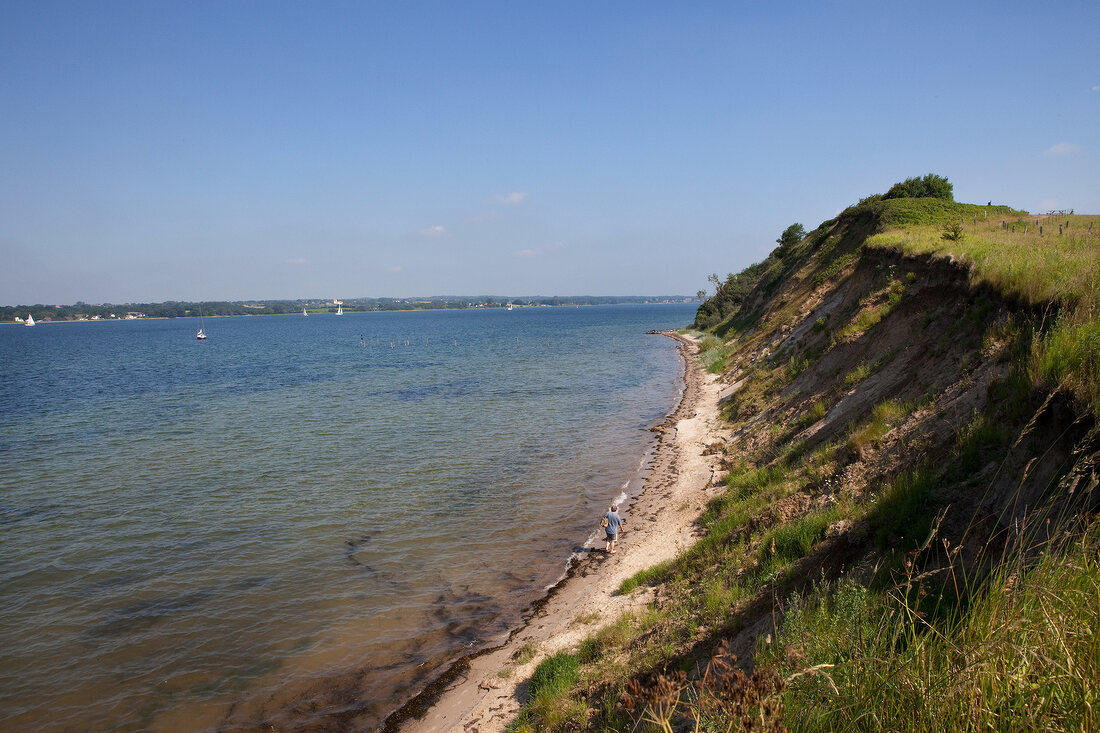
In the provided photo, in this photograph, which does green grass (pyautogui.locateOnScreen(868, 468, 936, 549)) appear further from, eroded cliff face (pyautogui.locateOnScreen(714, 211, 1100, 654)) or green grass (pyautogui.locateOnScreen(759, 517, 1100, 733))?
green grass (pyautogui.locateOnScreen(759, 517, 1100, 733))

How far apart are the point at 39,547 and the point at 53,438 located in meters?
18.2

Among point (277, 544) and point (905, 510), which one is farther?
Answer: point (277, 544)

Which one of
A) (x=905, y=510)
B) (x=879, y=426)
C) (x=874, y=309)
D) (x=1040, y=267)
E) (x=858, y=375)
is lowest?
(x=905, y=510)

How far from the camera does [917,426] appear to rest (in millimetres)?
10875

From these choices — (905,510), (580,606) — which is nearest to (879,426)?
(905,510)

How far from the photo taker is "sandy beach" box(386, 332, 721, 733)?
967 centimetres

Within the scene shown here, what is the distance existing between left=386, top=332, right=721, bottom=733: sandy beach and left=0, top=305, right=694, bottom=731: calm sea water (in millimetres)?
713

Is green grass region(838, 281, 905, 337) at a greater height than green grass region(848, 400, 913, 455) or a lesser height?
greater

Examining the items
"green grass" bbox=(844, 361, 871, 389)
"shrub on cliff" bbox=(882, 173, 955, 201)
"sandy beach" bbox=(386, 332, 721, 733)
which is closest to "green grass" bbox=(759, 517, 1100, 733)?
"sandy beach" bbox=(386, 332, 721, 733)

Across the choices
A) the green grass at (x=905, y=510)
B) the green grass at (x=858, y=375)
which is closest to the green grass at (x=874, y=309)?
the green grass at (x=858, y=375)

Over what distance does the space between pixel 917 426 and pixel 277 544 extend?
16.1m

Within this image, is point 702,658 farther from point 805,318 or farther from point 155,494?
point 805,318

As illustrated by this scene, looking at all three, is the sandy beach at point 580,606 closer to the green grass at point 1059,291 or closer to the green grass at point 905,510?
the green grass at point 905,510

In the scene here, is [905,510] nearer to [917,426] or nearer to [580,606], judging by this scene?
[917,426]
